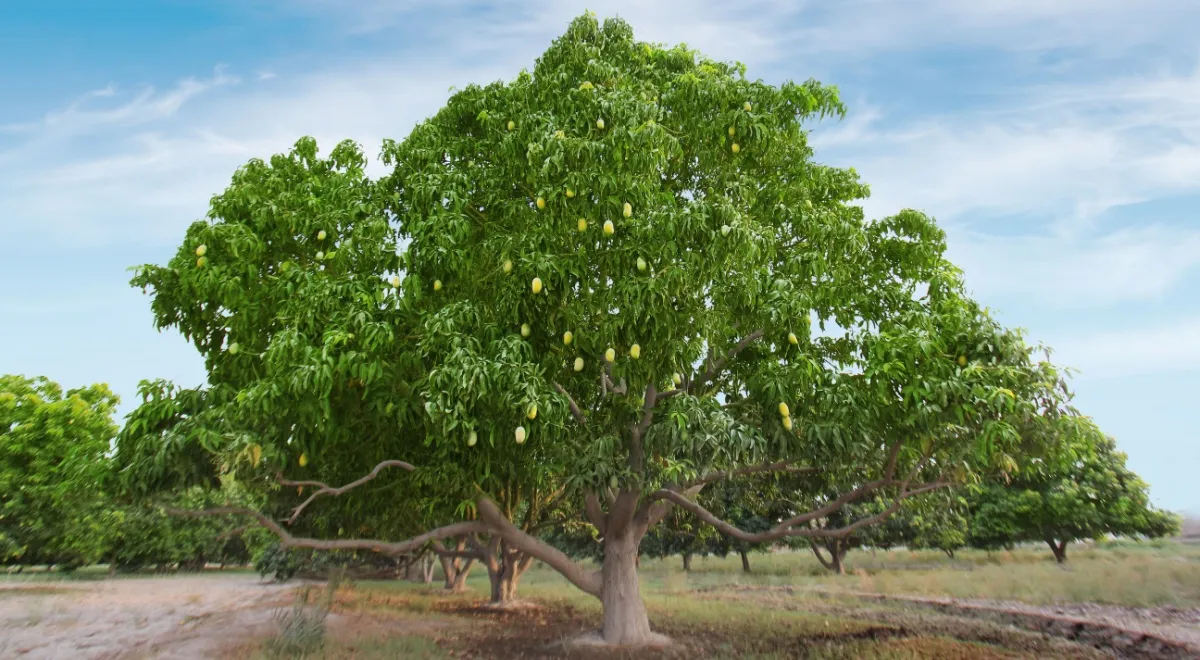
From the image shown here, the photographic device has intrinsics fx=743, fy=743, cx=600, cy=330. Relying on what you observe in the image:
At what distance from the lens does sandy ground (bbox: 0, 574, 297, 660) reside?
14031 millimetres

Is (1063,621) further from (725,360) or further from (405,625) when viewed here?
(405,625)

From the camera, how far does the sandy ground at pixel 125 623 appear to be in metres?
14.0

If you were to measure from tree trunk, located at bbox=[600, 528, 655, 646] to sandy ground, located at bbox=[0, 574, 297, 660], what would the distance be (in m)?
6.93

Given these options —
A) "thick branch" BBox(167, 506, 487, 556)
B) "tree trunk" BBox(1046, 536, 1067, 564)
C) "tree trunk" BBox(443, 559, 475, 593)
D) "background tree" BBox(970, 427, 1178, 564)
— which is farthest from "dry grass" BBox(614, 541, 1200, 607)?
"thick branch" BBox(167, 506, 487, 556)

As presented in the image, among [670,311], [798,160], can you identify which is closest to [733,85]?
[798,160]

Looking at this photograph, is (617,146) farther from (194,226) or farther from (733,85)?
(194,226)

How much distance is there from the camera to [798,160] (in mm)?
12695

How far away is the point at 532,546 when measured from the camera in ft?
42.5

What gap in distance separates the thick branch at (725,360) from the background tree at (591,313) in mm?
51

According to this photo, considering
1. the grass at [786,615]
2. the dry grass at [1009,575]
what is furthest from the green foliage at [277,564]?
the dry grass at [1009,575]

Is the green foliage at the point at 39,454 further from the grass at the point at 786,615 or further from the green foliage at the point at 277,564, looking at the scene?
the green foliage at the point at 277,564

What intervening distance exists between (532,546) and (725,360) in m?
4.67

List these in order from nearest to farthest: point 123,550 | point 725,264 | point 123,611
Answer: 1. point 725,264
2. point 123,611
3. point 123,550

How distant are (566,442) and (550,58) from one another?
22.5 ft
